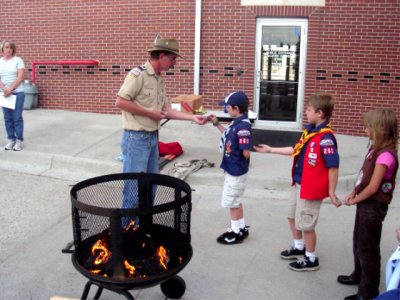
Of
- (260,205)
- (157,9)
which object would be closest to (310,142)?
(260,205)

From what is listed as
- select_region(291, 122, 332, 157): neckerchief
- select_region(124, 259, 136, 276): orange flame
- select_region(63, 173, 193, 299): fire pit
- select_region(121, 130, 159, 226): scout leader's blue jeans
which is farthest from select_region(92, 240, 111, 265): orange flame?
select_region(291, 122, 332, 157): neckerchief

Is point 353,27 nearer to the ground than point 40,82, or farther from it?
farther from it

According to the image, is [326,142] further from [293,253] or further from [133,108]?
[133,108]

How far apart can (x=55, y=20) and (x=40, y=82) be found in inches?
57.7

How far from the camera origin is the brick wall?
9016mm

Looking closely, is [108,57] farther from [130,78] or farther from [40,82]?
[130,78]

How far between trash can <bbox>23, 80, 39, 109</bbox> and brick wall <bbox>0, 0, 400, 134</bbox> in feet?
0.67

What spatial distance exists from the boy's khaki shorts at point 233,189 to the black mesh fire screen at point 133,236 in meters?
1.02

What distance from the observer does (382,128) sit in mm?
3471

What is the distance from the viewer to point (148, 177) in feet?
12.0

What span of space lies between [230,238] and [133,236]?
163 centimetres

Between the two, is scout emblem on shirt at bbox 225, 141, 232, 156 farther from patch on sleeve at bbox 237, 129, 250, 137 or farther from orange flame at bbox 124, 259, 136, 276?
orange flame at bbox 124, 259, 136, 276

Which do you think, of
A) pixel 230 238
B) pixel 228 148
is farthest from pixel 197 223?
pixel 228 148

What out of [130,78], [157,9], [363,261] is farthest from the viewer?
[157,9]
